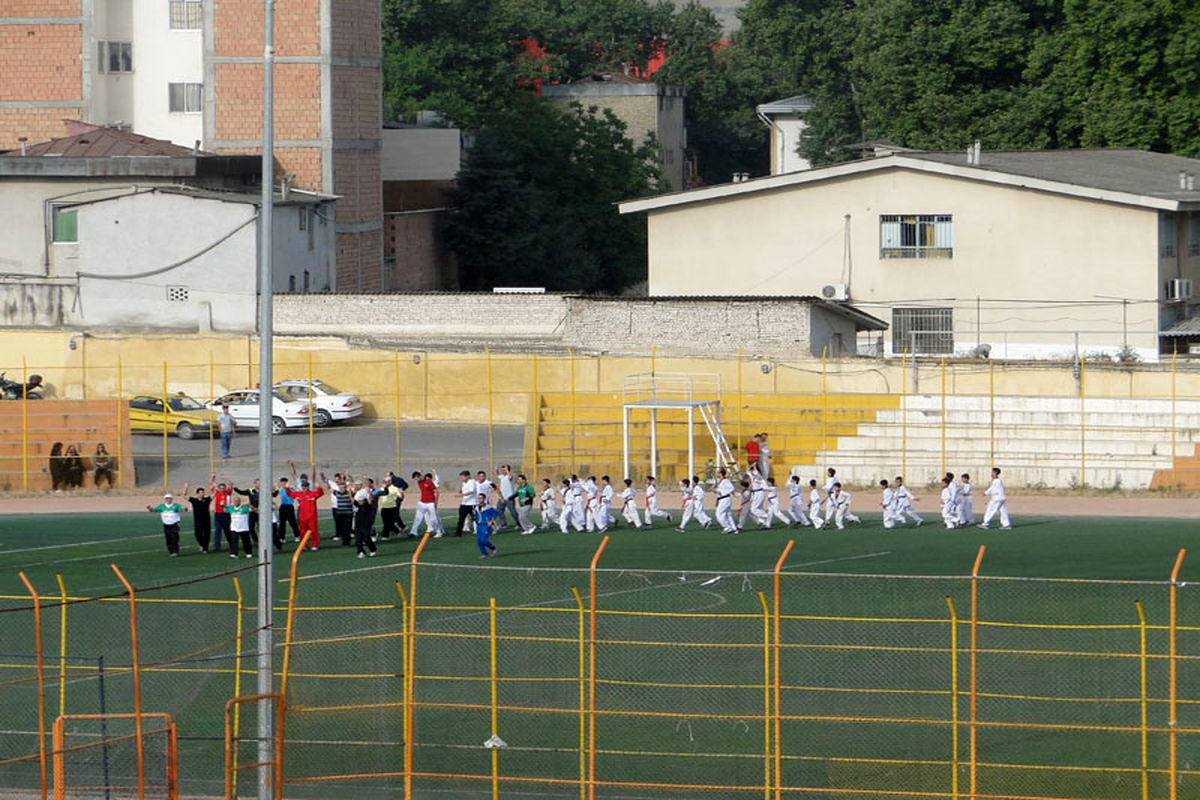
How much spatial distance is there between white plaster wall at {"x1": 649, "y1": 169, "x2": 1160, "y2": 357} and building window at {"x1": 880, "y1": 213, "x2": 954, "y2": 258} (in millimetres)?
166

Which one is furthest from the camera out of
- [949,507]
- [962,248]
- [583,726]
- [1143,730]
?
[962,248]

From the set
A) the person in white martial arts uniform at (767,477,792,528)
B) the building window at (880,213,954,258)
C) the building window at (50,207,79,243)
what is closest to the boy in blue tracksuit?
the person in white martial arts uniform at (767,477,792,528)

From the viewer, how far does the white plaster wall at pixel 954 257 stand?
47.3 meters

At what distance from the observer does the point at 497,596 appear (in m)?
25.0

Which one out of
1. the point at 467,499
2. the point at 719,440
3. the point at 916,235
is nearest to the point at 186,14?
the point at 916,235

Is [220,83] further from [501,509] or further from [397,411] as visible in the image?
[501,509]

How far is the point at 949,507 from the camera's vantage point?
33219mm

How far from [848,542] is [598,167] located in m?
44.7

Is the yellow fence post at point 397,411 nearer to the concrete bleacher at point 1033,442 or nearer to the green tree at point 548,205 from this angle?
the concrete bleacher at point 1033,442

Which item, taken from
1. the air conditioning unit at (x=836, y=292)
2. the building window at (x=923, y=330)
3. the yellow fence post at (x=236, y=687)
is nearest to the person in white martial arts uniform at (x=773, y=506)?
the building window at (x=923, y=330)

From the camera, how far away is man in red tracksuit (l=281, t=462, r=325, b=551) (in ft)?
103

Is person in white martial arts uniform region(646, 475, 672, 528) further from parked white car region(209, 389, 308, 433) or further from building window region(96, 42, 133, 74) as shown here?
building window region(96, 42, 133, 74)

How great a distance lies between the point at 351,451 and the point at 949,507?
1427cm

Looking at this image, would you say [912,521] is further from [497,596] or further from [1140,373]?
[497,596]
